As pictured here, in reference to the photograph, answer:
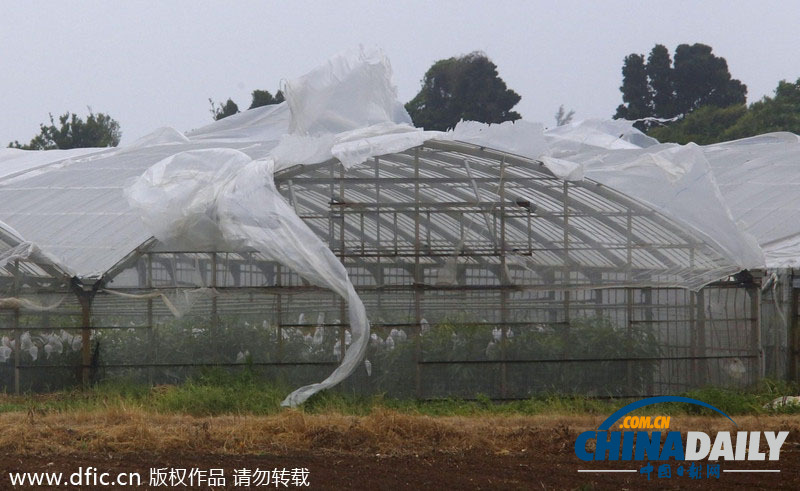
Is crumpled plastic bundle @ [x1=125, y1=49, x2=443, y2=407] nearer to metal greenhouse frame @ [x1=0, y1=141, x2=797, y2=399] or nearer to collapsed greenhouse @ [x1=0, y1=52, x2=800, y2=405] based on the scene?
collapsed greenhouse @ [x1=0, y1=52, x2=800, y2=405]

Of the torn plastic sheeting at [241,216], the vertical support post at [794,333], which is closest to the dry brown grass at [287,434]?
the torn plastic sheeting at [241,216]

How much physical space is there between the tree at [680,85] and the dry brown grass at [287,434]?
33150 mm

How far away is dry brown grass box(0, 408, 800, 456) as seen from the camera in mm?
8992

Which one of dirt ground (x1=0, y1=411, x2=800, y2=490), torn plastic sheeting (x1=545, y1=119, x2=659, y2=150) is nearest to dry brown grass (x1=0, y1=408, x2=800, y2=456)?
dirt ground (x1=0, y1=411, x2=800, y2=490)

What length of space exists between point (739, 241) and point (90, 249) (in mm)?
7976

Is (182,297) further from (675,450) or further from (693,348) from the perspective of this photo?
(693,348)

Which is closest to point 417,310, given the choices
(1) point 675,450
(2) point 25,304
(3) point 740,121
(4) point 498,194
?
(4) point 498,194

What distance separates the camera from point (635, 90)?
42.3 metres

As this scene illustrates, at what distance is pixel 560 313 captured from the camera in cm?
1237

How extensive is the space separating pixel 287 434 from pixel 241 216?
2.83 metres

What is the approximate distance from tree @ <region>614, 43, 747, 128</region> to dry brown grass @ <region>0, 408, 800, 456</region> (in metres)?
33.1

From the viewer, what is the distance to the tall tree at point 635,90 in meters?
42.1

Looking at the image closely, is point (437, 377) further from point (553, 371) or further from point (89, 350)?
point (89, 350)

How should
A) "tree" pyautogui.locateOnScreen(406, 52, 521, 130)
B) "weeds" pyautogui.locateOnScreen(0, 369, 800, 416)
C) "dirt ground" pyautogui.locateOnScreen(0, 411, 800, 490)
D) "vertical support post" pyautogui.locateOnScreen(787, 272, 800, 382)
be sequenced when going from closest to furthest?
"dirt ground" pyautogui.locateOnScreen(0, 411, 800, 490) < "weeds" pyautogui.locateOnScreen(0, 369, 800, 416) < "vertical support post" pyautogui.locateOnScreen(787, 272, 800, 382) < "tree" pyautogui.locateOnScreen(406, 52, 521, 130)
